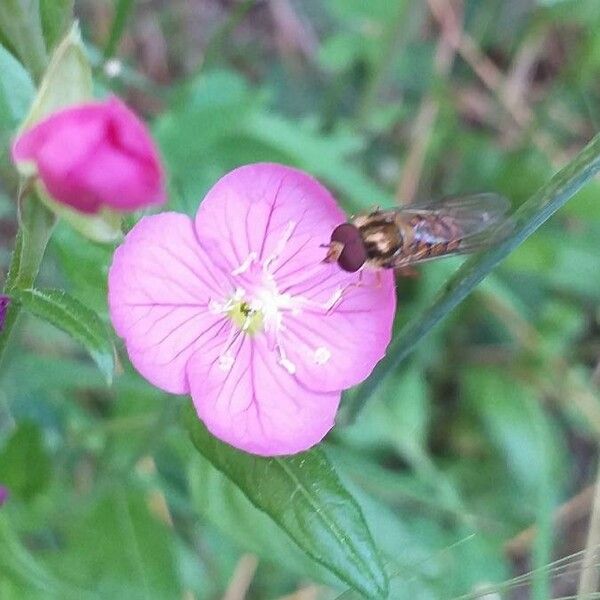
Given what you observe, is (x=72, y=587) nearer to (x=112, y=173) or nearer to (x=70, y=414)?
(x=70, y=414)

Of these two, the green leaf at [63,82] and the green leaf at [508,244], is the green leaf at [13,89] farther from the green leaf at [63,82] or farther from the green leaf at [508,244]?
the green leaf at [508,244]

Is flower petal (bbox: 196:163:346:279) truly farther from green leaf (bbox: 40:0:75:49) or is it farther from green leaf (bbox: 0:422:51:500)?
green leaf (bbox: 0:422:51:500)

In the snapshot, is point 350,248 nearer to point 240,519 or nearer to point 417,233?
point 417,233

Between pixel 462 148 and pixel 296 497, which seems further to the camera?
pixel 462 148

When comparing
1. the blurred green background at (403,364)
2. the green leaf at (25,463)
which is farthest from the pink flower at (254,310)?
the green leaf at (25,463)

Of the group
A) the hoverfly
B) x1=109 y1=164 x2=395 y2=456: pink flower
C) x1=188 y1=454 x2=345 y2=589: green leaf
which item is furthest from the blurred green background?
the hoverfly

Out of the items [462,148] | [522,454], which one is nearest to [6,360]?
[522,454]
